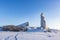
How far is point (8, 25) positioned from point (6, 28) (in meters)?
0.19

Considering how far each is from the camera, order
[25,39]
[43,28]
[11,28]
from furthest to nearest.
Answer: [43,28]
[11,28]
[25,39]

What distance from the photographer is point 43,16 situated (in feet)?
16.6

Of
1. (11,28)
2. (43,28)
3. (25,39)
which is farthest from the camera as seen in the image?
(43,28)

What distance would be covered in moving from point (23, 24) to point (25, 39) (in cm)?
281

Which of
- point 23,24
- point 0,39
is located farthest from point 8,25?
point 0,39

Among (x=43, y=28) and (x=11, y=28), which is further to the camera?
(x=43, y=28)

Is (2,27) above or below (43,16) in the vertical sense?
below

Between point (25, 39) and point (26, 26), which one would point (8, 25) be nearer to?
point (26, 26)

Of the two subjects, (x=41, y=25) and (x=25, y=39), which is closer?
(x=25, y=39)

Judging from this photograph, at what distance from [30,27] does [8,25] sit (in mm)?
1020

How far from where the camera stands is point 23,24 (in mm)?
4895

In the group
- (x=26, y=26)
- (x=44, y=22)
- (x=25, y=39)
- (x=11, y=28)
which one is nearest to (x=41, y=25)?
(x=44, y=22)

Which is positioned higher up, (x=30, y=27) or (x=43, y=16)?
(x=43, y=16)

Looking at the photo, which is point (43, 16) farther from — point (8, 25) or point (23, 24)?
point (8, 25)
